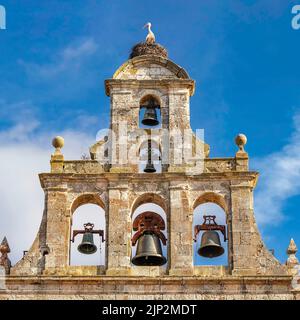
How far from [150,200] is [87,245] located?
2003 millimetres

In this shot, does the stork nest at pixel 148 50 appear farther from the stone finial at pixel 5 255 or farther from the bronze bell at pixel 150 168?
the stone finial at pixel 5 255

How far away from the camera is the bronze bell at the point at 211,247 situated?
40.6 meters

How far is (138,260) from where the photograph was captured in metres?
40.2

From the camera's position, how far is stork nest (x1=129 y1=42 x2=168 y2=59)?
43.1 meters

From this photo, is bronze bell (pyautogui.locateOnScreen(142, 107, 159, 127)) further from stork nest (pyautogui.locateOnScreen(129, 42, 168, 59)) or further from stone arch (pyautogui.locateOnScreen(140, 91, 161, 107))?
stork nest (pyautogui.locateOnScreen(129, 42, 168, 59))

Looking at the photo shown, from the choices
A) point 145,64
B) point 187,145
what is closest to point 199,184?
point 187,145

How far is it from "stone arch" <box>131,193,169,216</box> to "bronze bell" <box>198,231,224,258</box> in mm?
→ 1259

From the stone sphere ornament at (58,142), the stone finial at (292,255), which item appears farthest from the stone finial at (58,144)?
the stone finial at (292,255)

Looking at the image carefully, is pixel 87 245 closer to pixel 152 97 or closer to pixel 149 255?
pixel 149 255

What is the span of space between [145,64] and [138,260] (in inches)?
225

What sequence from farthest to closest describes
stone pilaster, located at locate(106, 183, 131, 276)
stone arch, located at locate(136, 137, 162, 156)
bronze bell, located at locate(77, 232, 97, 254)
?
stone arch, located at locate(136, 137, 162, 156) < bronze bell, located at locate(77, 232, 97, 254) < stone pilaster, located at locate(106, 183, 131, 276)

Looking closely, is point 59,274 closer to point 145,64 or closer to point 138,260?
point 138,260

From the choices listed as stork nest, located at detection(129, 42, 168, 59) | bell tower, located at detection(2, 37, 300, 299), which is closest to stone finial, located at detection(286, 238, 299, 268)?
bell tower, located at detection(2, 37, 300, 299)
